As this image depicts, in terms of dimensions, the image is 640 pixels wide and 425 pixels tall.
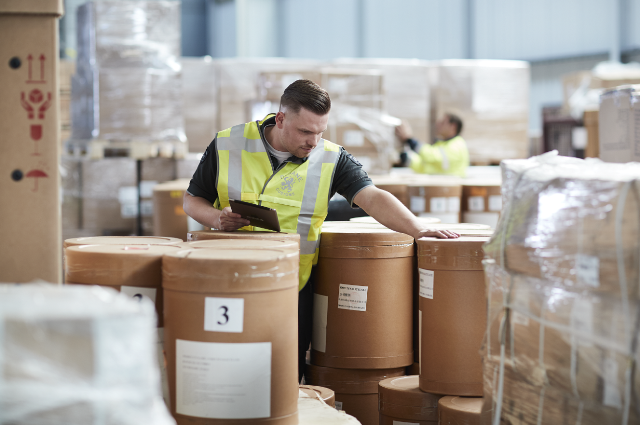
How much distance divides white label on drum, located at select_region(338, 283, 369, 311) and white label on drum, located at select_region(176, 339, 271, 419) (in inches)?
37.8

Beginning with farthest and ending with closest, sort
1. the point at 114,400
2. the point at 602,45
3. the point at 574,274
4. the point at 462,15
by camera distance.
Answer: the point at 462,15 → the point at 602,45 → the point at 574,274 → the point at 114,400

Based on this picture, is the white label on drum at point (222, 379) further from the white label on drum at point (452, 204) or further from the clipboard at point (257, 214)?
the white label on drum at point (452, 204)

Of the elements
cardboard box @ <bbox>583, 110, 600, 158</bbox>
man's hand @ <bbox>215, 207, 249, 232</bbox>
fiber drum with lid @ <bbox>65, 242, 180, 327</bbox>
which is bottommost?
fiber drum with lid @ <bbox>65, 242, 180, 327</bbox>

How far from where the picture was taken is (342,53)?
42.1 feet

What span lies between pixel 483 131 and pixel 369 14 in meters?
6.36

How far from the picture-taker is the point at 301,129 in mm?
2545

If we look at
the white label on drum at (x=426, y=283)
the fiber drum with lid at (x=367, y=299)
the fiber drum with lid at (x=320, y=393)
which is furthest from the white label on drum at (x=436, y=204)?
the fiber drum with lid at (x=320, y=393)

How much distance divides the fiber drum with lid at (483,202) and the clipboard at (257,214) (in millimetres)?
2506

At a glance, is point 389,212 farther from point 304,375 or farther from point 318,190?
point 304,375

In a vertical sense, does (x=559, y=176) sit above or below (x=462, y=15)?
below

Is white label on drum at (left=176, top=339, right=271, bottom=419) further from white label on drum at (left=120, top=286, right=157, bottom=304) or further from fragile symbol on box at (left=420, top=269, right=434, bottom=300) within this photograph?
fragile symbol on box at (left=420, top=269, right=434, bottom=300)

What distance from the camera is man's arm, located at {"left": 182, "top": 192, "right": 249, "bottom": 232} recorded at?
242 centimetres

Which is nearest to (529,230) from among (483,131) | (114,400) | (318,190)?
(114,400)

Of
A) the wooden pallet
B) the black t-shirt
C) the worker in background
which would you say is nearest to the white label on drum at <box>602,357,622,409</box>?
the black t-shirt
